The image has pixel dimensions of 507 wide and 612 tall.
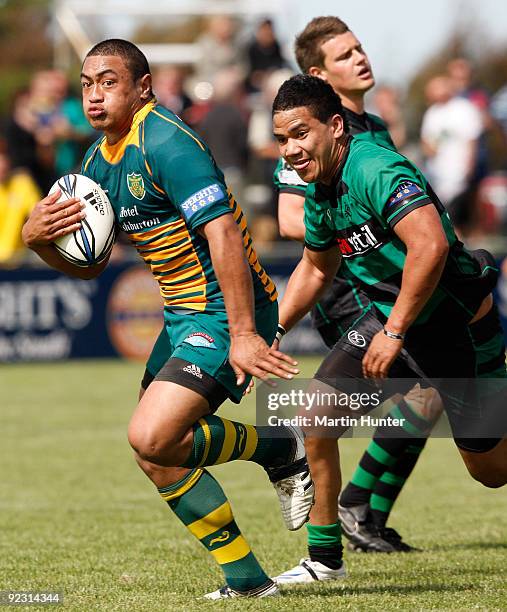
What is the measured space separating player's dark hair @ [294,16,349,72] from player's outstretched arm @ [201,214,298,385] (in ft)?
7.10

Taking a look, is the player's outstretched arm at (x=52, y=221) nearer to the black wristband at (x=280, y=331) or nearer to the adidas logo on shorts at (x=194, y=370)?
the adidas logo on shorts at (x=194, y=370)

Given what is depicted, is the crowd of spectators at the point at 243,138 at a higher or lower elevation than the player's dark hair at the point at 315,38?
Result: lower

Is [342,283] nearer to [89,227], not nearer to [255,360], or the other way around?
[89,227]

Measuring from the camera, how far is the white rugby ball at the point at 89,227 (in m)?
5.47

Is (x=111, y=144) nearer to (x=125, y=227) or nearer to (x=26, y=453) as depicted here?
(x=125, y=227)

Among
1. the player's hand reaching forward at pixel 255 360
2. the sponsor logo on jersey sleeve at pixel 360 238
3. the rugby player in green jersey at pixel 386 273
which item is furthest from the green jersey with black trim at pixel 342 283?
the player's hand reaching forward at pixel 255 360

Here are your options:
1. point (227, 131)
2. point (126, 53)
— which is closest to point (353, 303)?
point (126, 53)

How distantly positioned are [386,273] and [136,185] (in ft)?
3.79

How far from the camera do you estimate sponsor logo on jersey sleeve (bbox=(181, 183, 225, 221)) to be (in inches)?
199

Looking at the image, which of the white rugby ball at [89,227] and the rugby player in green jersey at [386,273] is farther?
the white rugby ball at [89,227]

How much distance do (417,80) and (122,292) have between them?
3821 centimetres

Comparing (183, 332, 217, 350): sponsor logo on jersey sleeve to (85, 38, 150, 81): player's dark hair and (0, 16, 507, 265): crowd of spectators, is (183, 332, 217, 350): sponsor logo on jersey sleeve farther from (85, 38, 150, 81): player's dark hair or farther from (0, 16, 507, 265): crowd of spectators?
(0, 16, 507, 265): crowd of spectators

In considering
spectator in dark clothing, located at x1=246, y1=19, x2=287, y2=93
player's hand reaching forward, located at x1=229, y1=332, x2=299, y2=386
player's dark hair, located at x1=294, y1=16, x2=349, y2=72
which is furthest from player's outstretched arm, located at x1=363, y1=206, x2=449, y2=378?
spectator in dark clothing, located at x1=246, y1=19, x2=287, y2=93

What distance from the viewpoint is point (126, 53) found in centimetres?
540
